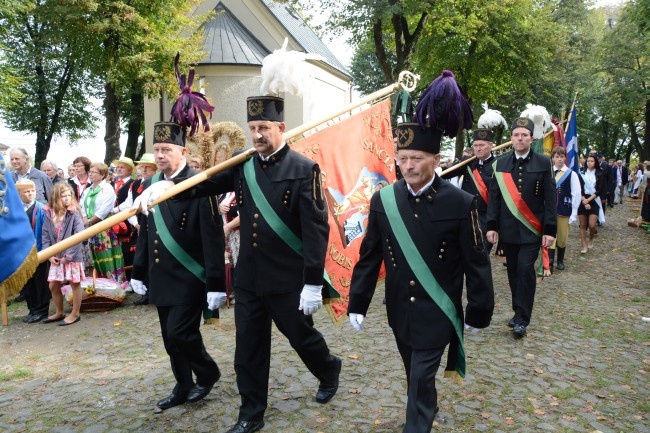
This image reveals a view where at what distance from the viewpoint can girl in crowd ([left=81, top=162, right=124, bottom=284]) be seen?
8.95 metres

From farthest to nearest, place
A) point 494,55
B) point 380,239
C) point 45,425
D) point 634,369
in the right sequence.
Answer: point 494,55
point 634,369
point 45,425
point 380,239

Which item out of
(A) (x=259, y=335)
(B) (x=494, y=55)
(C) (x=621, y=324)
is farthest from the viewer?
(B) (x=494, y=55)

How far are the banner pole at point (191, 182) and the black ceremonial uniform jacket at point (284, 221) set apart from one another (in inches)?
3.6

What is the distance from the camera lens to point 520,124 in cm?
678

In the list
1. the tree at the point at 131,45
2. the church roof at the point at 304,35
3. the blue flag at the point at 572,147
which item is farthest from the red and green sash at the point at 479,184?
the church roof at the point at 304,35

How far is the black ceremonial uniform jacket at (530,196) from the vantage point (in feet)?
21.8

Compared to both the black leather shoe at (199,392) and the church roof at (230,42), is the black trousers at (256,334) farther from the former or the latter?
the church roof at (230,42)

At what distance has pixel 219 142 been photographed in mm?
9125

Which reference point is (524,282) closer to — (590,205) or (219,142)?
(219,142)

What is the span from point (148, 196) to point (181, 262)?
2.25ft

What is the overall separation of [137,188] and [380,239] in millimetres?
5870

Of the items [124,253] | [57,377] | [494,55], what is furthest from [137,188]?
[494,55]

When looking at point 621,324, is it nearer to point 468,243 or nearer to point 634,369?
point 634,369

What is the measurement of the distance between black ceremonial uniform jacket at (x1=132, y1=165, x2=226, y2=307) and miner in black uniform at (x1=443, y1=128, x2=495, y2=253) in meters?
4.34
